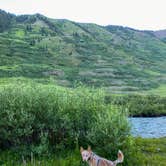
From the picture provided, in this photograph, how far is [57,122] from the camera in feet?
96.7

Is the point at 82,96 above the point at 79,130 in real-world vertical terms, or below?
above

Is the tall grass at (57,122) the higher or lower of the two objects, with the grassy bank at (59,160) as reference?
higher

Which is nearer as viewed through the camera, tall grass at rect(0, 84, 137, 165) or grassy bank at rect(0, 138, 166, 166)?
grassy bank at rect(0, 138, 166, 166)

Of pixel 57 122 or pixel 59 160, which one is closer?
pixel 59 160

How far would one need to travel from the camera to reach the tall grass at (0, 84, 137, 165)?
28.0 metres

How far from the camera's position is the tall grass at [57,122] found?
1104 inches

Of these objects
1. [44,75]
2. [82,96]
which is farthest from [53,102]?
[44,75]

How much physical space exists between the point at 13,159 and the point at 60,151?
322 centimetres

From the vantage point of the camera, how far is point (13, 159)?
27000mm

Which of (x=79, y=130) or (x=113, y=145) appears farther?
(x=79, y=130)

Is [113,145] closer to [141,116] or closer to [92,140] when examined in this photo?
[92,140]

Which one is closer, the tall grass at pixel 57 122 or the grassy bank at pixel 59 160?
the grassy bank at pixel 59 160

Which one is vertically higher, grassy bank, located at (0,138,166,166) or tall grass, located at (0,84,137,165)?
tall grass, located at (0,84,137,165)

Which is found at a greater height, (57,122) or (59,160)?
(57,122)
